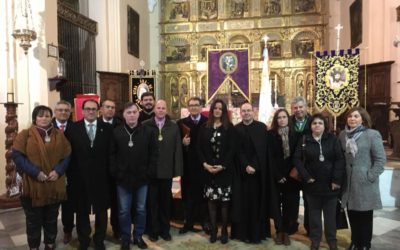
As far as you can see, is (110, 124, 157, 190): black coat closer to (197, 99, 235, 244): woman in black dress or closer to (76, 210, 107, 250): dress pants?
(76, 210, 107, 250): dress pants

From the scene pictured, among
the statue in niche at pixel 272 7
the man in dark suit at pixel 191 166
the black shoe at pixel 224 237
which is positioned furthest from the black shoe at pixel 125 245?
the statue in niche at pixel 272 7

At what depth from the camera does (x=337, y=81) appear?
22.4 ft

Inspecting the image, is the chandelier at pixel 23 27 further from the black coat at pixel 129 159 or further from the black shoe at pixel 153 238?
the black shoe at pixel 153 238

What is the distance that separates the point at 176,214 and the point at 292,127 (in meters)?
1.95

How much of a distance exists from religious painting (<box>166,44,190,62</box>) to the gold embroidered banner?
340 inches

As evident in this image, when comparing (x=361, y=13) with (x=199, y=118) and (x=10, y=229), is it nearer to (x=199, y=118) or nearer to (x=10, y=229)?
(x=199, y=118)

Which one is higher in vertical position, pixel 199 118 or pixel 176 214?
pixel 199 118

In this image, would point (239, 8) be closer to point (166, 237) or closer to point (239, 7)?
point (239, 7)

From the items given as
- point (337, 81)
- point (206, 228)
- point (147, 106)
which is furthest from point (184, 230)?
point (337, 81)

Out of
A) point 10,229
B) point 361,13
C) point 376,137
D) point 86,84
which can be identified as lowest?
point 10,229

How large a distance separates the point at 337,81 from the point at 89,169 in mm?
5195

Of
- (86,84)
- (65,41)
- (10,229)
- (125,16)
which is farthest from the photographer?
(125,16)

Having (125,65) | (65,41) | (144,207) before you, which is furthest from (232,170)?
(125,65)

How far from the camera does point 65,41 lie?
9266mm
